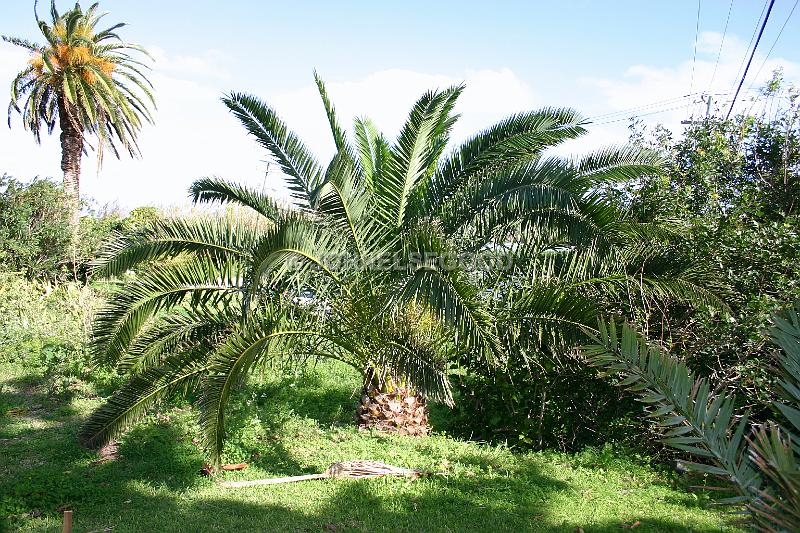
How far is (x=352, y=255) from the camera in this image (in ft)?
22.4

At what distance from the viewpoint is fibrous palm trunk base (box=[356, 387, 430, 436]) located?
764 centimetres

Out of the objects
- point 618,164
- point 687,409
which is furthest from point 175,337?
point 687,409

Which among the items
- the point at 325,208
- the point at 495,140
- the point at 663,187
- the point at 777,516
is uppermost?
the point at 495,140

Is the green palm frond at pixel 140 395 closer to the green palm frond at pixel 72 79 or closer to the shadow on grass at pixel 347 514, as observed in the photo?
the shadow on grass at pixel 347 514

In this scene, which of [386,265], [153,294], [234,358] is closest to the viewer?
[234,358]

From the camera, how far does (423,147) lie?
7.11m

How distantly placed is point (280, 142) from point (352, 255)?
57.9 inches

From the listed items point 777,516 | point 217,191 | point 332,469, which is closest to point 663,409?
point 777,516

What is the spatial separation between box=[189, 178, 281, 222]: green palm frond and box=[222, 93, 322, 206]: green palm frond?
1.21 feet

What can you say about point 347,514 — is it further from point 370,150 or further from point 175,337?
point 370,150

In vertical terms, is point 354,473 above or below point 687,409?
below

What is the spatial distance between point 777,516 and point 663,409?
0.75 meters

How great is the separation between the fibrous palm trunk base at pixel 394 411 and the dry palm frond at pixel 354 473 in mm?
1256

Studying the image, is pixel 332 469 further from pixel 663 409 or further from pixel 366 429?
pixel 663 409
